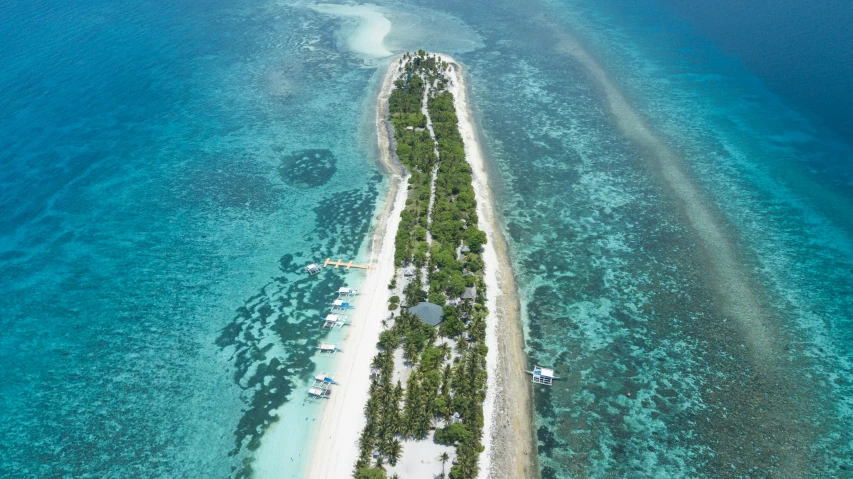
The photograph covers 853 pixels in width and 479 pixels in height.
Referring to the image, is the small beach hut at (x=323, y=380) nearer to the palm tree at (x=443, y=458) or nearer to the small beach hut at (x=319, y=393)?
the small beach hut at (x=319, y=393)

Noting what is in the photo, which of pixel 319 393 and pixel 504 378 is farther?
pixel 504 378

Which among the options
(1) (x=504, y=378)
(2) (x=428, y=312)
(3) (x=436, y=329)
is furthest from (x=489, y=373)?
(2) (x=428, y=312)

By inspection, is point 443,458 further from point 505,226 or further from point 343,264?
point 505,226

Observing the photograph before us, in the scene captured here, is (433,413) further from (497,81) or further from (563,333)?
(497,81)

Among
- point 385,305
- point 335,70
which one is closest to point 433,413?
point 385,305

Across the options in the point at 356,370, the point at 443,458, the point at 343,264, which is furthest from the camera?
the point at 343,264

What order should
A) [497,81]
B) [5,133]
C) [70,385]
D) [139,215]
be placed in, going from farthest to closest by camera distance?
[497,81], [5,133], [139,215], [70,385]

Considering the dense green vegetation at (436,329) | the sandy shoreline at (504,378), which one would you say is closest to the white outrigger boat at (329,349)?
the dense green vegetation at (436,329)
